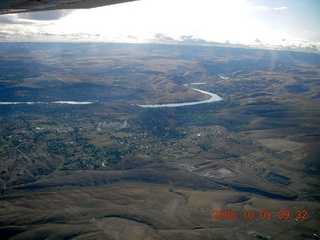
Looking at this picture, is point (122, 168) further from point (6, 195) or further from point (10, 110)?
point (10, 110)

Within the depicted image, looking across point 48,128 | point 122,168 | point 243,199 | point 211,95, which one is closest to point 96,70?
point 211,95

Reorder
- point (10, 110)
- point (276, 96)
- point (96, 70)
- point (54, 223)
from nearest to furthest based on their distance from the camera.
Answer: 1. point (54, 223)
2. point (10, 110)
3. point (276, 96)
4. point (96, 70)

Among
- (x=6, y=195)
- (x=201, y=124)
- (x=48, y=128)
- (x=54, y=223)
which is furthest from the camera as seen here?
(x=201, y=124)

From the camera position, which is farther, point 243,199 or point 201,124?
point 201,124

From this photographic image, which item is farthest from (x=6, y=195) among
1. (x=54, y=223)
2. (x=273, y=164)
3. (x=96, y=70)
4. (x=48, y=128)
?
(x=96, y=70)

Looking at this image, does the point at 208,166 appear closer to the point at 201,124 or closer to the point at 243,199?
the point at 243,199

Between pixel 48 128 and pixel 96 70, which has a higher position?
pixel 96 70
